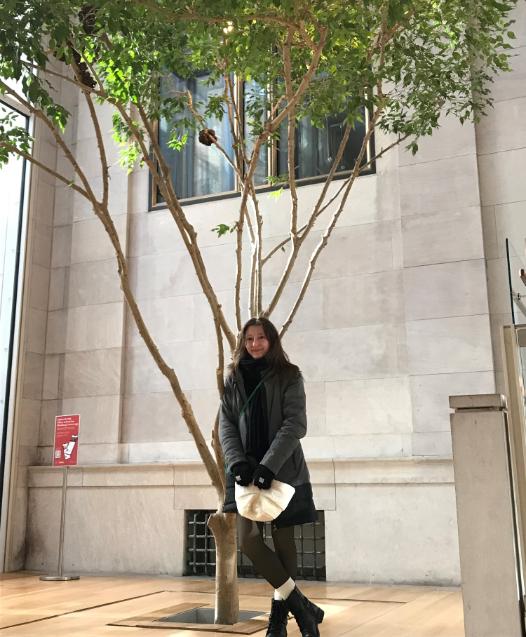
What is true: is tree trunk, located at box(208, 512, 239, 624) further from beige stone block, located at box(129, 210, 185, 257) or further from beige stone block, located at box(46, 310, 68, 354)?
beige stone block, located at box(46, 310, 68, 354)

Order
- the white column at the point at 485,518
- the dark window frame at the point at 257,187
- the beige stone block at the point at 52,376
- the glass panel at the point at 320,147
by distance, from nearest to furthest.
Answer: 1. the white column at the point at 485,518
2. the dark window frame at the point at 257,187
3. the glass panel at the point at 320,147
4. the beige stone block at the point at 52,376

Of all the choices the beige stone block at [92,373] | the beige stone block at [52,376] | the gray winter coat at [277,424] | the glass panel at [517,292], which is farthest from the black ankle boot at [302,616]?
the beige stone block at [52,376]

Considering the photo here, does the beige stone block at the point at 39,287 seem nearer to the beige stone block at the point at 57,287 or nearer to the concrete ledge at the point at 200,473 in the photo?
the beige stone block at the point at 57,287

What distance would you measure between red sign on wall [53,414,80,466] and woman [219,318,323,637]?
444 cm

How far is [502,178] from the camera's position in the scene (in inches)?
320

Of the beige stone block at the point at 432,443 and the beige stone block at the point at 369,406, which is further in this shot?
the beige stone block at the point at 369,406

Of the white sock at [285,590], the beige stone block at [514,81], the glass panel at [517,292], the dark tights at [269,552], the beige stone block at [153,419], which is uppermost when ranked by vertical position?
the beige stone block at [514,81]

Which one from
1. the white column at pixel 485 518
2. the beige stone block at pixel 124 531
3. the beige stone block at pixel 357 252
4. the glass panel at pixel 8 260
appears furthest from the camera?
the glass panel at pixel 8 260

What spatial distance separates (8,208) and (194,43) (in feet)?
17.0

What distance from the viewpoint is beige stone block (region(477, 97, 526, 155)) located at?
322 inches

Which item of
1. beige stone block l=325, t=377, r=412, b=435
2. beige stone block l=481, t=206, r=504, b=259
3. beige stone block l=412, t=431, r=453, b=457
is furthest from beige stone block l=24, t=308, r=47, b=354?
beige stone block l=481, t=206, r=504, b=259

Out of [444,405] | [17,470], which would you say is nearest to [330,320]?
[444,405]

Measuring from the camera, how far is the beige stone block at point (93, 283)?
9.72 m

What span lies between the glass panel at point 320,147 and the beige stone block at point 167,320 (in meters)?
1.99
